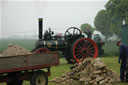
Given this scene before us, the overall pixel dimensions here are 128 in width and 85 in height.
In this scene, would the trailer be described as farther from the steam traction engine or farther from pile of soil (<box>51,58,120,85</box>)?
the steam traction engine

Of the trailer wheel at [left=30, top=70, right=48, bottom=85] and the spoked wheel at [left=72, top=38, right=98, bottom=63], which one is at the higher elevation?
the spoked wheel at [left=72, top=38, right=98, bottom=63]

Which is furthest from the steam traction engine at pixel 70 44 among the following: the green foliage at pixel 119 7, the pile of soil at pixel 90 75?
the green foliage at pixel 119 7

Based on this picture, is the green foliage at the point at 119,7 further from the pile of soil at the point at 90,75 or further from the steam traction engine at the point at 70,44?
the pile of soil at the point at 90,75

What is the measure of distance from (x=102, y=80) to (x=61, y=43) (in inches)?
286

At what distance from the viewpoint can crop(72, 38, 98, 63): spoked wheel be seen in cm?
1531

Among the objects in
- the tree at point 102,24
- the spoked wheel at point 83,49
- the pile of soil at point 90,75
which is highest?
the tree at point 102,24

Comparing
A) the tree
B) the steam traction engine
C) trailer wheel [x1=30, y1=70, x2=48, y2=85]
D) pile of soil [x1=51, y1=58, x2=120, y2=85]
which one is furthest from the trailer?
the tree

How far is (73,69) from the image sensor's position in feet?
32.8

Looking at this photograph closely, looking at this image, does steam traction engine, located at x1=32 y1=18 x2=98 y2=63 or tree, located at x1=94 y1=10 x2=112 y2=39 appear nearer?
steam traction engine, located at x1=32 y1=18 x2=98 y2=63

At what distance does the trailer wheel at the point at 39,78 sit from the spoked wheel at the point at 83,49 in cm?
743

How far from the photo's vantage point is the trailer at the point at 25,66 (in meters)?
6.67

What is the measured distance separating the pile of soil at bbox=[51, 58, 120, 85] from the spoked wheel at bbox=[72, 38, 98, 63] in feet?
17.6

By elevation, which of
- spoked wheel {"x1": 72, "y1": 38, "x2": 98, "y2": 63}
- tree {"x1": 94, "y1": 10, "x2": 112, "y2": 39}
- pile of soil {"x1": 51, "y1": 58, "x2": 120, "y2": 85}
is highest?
tree {"x1": 94, "y1": 10, "x2": 112, "y2": 39}

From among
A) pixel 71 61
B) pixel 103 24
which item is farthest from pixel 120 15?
pixel 103 24
